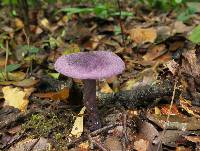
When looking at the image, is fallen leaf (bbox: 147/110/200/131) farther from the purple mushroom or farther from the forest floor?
the purple mushroom

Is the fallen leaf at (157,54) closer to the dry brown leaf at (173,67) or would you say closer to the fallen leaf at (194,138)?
the dry brown leaf at (173,67)

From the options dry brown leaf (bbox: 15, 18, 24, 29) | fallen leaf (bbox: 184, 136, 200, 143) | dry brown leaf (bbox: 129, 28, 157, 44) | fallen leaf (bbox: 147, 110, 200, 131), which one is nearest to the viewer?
fallen leaf (bbox: 184, 136, 200, 143)

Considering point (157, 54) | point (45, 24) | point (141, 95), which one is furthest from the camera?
point (45, 24)

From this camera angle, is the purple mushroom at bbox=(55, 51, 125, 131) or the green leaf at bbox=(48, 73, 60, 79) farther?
the green leaf at bbox=(48, 73, 60, 79)

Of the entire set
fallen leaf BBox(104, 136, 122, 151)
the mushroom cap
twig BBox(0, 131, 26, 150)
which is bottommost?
twig BBox(0, 131, 26, 150)

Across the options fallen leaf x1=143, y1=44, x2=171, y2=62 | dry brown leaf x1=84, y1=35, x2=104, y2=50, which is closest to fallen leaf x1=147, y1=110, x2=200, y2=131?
fallen leaf x1=143, y1=44, x2=171, y2=62

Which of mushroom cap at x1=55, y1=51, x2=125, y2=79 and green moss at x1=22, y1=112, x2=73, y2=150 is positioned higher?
mushroom cap at x1=55, y1=51, x2=125, y2=79

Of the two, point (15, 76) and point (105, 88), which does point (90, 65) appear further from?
point (15, 76)

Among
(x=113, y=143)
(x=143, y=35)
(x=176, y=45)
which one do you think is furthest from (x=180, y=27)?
(x=113, y=143)
